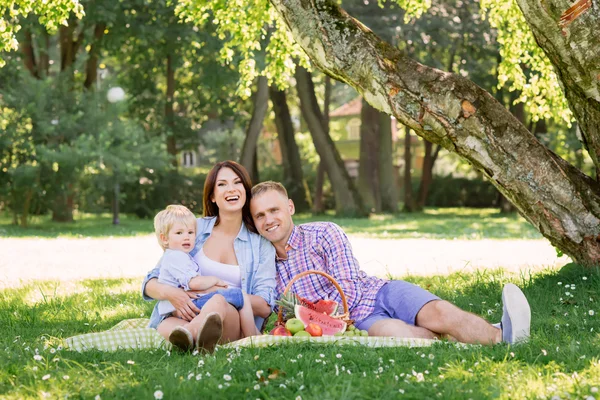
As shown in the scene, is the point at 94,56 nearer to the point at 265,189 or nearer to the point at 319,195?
the point at 319,195

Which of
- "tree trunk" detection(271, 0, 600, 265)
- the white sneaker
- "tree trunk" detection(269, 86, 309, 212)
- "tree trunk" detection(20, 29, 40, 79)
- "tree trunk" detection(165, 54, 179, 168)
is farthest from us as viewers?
"tree trunk" detection(165, 54, 179, 168)

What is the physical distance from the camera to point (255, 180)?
28.6m

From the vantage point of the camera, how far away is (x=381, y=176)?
29984mm

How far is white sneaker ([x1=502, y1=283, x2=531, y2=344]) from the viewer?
16.3ft

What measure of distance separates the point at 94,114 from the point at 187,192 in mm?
11162

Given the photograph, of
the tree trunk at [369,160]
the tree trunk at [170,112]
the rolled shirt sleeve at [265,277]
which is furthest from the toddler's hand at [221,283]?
the tree trunk at [170,112]

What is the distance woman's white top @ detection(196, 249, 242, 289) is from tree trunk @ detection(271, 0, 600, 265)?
207 cm

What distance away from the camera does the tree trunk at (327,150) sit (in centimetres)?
2562

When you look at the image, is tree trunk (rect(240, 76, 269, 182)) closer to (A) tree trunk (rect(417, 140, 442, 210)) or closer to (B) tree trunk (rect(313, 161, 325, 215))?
(B) tree trunk (rect(313, 161, 325, 215))

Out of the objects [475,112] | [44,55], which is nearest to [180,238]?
[475,112]

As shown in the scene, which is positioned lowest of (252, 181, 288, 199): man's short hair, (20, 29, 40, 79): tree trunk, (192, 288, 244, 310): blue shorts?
(192, 288, 244, 310): blue shorts

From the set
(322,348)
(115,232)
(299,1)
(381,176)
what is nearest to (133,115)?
(381,176)

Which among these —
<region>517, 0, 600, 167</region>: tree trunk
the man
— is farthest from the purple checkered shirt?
<region>517, 0, 600, 167</region>: tree trunk

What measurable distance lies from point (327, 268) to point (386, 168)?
24270mm
